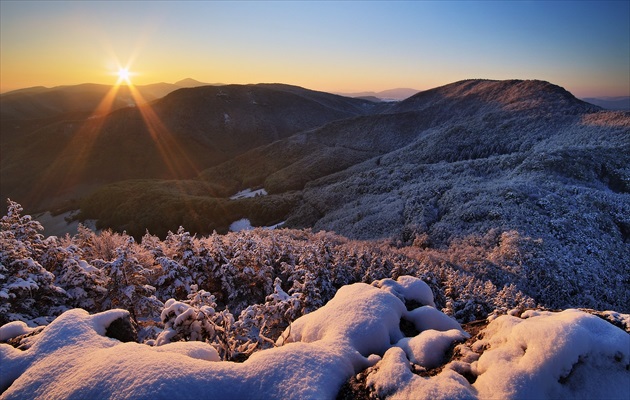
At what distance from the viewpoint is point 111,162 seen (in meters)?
92.4

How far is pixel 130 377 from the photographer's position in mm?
4953

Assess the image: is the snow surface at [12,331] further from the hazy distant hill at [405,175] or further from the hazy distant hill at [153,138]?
the hazy distant hill at [153,138]

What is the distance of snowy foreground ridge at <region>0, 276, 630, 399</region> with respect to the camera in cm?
447

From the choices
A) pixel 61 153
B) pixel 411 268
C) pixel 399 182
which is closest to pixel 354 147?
pixel 399 182

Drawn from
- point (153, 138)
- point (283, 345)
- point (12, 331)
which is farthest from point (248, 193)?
point (153, 138)

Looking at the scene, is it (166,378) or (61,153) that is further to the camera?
(61,153)

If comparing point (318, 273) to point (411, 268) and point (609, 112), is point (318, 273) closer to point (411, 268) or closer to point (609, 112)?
point (411, 268)

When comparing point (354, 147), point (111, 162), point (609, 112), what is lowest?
point (111, 162)

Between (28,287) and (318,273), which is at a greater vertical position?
(28,287)

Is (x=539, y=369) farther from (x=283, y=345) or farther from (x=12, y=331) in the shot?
(x=12, y=331)

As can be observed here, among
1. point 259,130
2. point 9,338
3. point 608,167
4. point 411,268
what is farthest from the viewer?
point 259,130

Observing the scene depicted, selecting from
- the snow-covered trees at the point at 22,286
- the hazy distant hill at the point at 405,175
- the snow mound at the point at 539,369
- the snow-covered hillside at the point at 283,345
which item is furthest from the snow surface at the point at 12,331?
the hazy distant hill at the point at 405,175

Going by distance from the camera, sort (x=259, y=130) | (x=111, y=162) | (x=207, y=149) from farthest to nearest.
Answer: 1. (x=259, y=130)
2. (x=207, y=149)
3. (x=111, y=162)

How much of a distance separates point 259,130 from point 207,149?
76.4 feet
